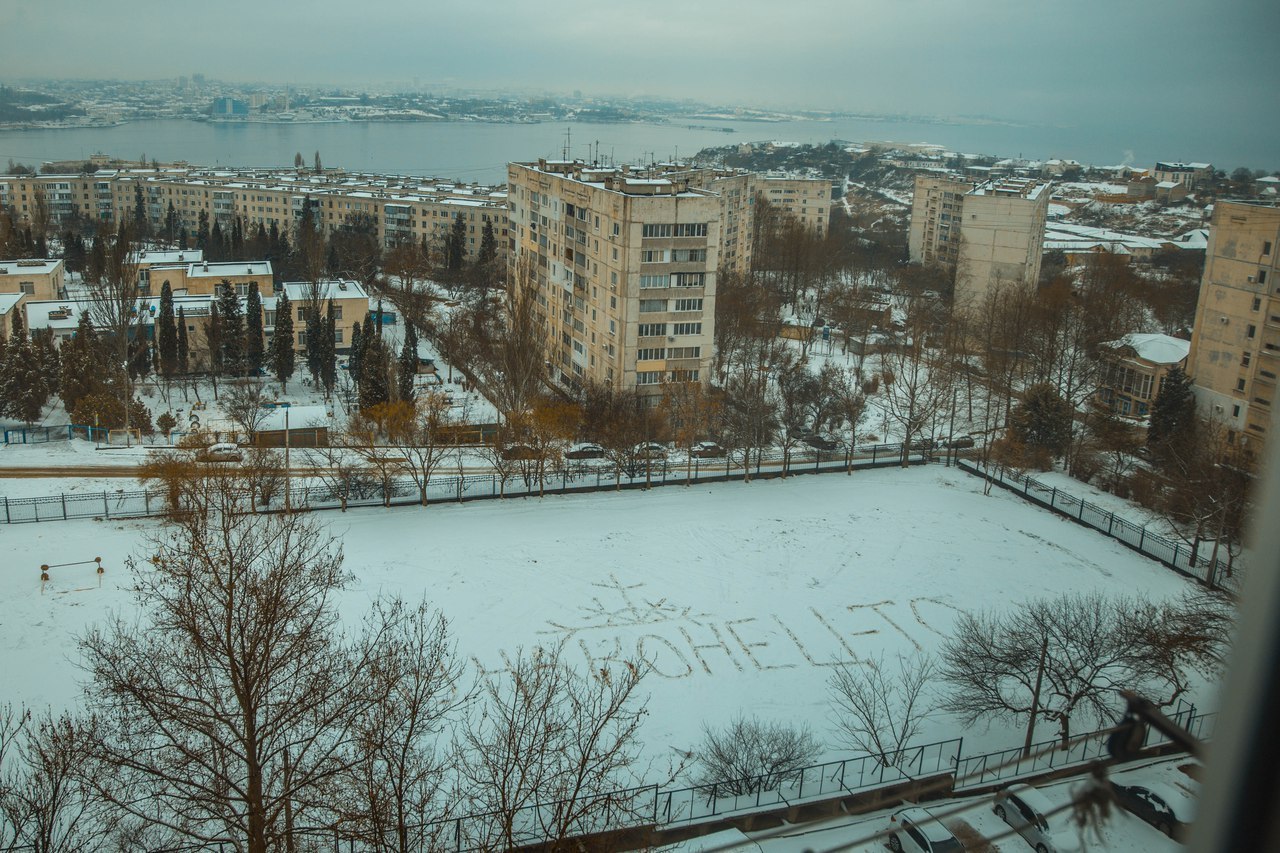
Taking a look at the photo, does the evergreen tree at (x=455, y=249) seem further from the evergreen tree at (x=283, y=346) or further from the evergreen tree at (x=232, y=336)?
the evergreen tree at (x=283, y=346)

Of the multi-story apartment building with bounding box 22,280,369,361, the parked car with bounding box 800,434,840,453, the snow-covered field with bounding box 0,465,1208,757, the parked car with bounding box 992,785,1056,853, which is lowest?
the parked car with bounding box 800,434,840,453

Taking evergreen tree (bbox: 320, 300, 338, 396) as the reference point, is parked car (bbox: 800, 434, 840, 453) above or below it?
below

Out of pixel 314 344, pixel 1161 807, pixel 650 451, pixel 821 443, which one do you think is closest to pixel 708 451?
pixel 650 451

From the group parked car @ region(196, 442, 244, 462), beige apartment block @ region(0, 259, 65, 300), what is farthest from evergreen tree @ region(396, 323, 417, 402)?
beige apartment block @ region(0, 259, 65, 300)

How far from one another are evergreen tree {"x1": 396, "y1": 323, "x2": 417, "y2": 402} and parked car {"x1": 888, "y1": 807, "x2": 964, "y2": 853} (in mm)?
11763

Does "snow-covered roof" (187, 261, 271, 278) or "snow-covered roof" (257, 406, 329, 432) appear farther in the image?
"snow-covered roof" (187, 261, 271, 278)

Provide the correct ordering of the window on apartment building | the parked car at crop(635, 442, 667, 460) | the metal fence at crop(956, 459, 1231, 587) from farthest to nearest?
the window on apartment building < the parked car at crop(635, 442, 667, 460) < the metal fence at crop(956, 459, 1231, 587)

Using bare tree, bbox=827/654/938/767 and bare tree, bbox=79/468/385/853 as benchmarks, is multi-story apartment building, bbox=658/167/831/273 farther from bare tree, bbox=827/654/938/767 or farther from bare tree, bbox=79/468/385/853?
bare tree, bbox=79/468/385/853

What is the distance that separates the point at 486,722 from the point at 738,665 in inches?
96.3

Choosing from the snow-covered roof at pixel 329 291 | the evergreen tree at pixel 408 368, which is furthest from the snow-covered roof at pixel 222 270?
the evergreen tree at pixel 408 368

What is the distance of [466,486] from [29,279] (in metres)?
15.4

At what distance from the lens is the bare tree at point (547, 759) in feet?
17.3

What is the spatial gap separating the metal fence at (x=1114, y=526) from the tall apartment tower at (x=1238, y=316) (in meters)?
3.21

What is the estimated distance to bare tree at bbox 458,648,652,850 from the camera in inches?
208
